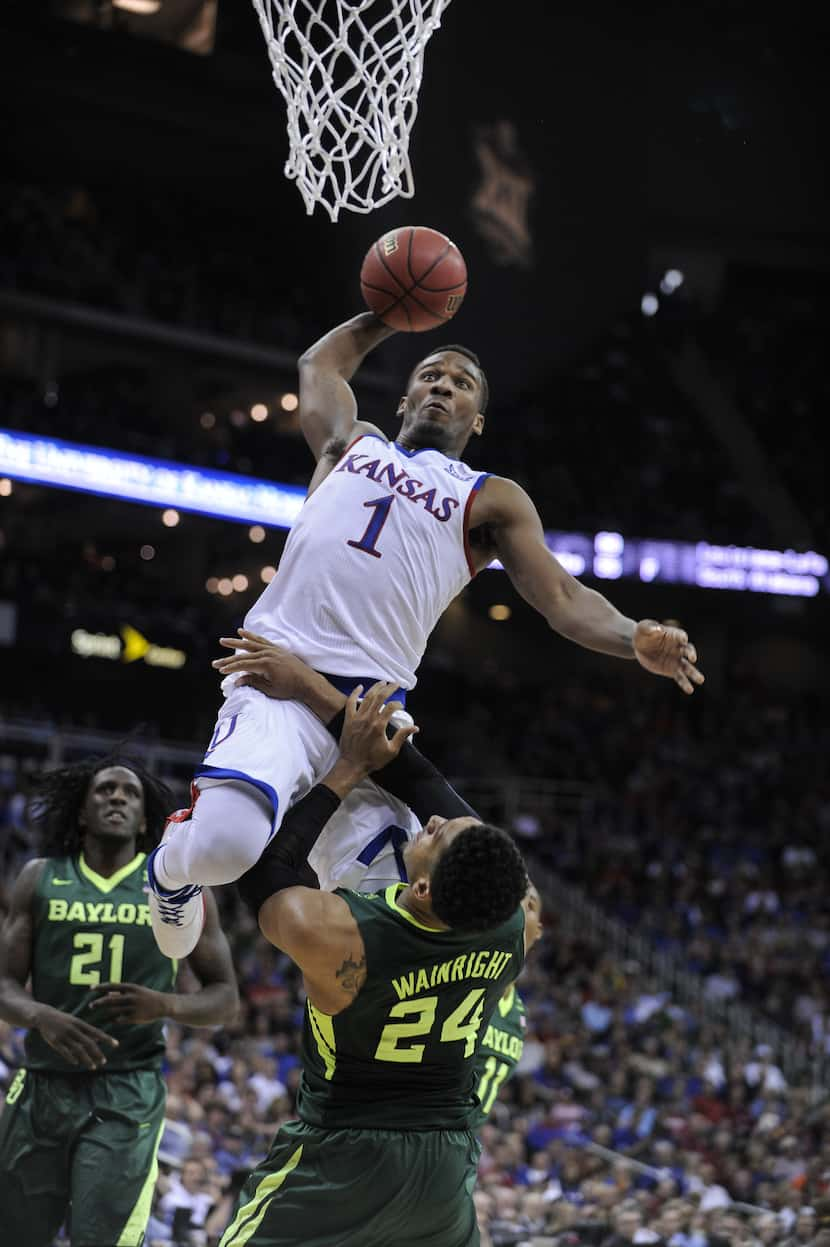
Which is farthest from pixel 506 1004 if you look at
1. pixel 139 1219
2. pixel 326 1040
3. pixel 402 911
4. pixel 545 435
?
pixel 545 435

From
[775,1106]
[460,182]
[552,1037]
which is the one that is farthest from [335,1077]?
[460,182]

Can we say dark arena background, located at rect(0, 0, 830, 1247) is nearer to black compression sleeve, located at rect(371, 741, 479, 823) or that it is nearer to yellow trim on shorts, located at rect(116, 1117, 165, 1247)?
yellow trim on shorts, located at rect(116, 1117, 165, 1247)

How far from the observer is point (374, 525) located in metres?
4.39

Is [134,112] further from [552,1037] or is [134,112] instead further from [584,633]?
[584,633]

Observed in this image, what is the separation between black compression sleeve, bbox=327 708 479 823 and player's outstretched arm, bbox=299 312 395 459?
1.07 m

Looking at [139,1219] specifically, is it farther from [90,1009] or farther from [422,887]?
[422,887]

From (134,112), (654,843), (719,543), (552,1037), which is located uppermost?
(134,112)

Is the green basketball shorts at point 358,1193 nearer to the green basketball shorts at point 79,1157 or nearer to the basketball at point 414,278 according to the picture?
the green basketball shorts at point 79,1157

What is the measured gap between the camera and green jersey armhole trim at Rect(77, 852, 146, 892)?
5.66 metres

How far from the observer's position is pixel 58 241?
2475cm

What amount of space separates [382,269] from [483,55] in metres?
16.8

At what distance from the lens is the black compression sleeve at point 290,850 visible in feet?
12.5

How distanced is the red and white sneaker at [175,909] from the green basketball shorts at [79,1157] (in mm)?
1049

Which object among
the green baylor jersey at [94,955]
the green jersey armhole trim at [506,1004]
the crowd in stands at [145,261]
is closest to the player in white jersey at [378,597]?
the green baylor jersey at [94,955]
